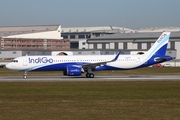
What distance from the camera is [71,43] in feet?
504

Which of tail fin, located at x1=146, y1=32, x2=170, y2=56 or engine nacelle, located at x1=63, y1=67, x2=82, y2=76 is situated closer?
engine nacelle, located at x1=63, y1=67, x2=82, y2=76

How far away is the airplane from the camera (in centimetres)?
5216

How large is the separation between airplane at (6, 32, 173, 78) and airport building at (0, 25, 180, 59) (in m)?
40.7

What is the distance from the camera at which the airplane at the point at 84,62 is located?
171 ft

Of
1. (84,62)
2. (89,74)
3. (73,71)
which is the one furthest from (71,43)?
(73,71)

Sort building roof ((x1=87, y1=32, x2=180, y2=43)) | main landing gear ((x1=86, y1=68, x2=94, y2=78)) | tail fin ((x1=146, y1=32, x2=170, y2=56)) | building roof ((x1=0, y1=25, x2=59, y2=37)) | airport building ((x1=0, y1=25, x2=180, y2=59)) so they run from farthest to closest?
1. building roof ((x1=0, y1=25, x2=59, y2=37))
2. building roof ((x1=87, y1=32, x2=180, y2=43))
3. airport building ((x1=0, y1=25, x2=180, y2=59))
4. tail fin ((x1=146, y1=32, x2=170, y2=56))
5. main landing gear ((x1=86, y1=68, x2=94, y2=78))

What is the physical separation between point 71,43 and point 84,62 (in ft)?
330
